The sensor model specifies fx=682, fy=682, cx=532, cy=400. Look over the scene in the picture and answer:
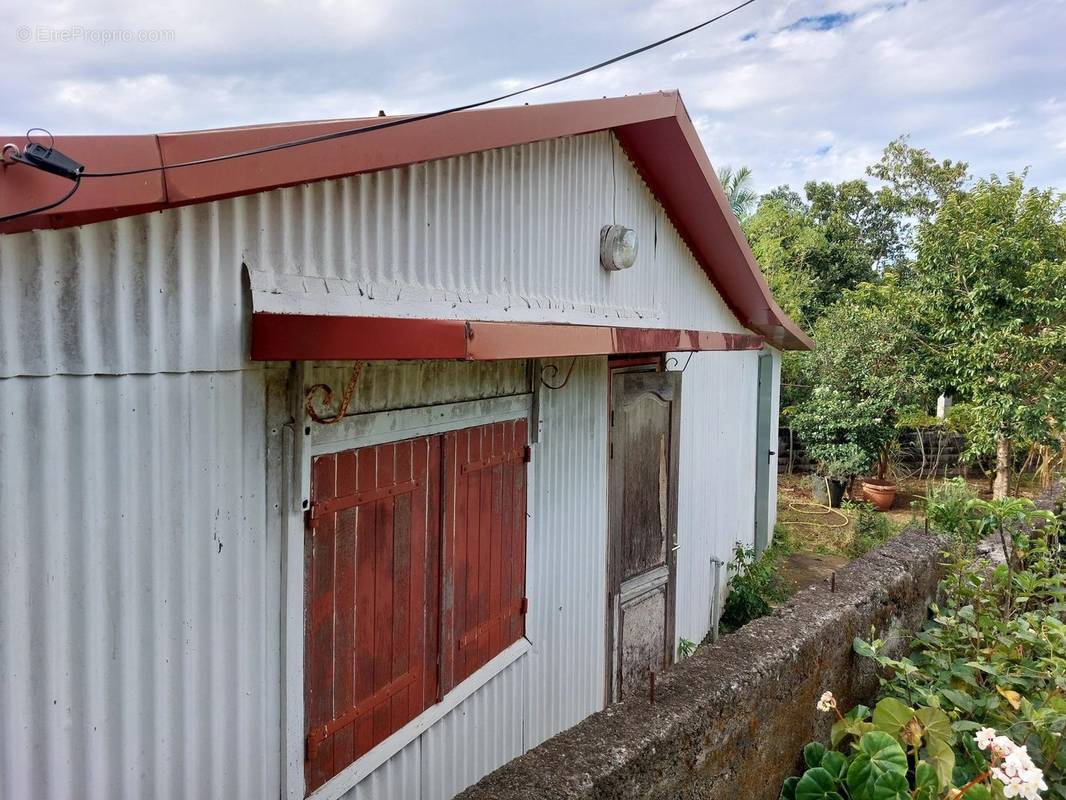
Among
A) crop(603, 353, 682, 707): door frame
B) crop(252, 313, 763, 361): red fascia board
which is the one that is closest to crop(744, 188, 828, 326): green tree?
crop(603, 353, 682, 707): door frame

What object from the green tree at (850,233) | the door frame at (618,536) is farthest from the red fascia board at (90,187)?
the green tree at (850,233)

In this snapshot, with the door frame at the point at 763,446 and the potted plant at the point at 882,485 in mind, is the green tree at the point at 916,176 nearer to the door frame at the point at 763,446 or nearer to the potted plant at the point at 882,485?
the potted plant at the point at 882,485

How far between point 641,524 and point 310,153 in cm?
376

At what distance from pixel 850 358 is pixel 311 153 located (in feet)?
36.2

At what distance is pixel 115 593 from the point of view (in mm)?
1736

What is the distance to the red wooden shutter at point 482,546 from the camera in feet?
9.95

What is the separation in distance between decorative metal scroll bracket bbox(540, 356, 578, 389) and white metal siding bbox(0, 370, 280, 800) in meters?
1.89

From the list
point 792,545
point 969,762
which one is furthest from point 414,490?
point 792,545

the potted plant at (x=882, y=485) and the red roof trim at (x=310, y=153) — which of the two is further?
the potted plant at (x=882, y=485)

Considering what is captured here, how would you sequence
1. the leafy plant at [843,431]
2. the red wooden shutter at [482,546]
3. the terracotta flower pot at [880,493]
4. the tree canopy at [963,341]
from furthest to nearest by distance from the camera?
the terracotta flower pot at [880,493]
the leafy plant at [843,431]
the tree canopy at [963,341]
the red wooden shutter at [482,546]

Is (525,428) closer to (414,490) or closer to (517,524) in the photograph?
(517,524)

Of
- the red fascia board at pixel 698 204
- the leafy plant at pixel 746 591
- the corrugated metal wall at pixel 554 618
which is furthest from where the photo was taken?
the leafy plant at pixel 746 591

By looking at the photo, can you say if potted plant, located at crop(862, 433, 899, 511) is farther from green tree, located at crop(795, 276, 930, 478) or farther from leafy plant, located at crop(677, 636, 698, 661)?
leafy plant, located at crop(677, 636, 698, 661)

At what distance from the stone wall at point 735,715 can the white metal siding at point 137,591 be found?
0.82 metres
